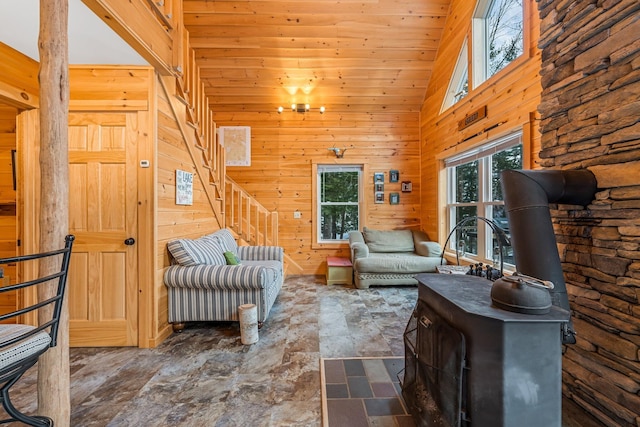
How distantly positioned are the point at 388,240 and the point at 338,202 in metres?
1.23

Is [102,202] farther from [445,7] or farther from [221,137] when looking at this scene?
[445,7]

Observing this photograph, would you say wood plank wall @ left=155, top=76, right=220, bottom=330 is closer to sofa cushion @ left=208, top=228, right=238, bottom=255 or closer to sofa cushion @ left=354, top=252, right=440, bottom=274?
A: sofa cushion @ left=208, top=228, right=238, bottom=255

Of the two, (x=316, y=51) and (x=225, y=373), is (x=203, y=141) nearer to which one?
(x=316, y=51)

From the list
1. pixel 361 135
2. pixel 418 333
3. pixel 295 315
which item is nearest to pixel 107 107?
pixel 295 315

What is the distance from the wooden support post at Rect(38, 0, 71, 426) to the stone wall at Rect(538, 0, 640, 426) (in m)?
2.82

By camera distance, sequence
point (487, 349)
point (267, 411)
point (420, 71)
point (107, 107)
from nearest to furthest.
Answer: point (487, 349) < point (267, 411) < point (107, 107) < point (420, 71)

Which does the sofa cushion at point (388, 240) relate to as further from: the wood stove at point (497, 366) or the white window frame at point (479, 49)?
the wood stove at point (497, 366)

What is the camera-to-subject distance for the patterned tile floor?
5.08 feet

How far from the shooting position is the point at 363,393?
1761 millimetres

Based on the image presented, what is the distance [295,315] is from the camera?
10.2ft

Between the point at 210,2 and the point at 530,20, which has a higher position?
the point at 210,2

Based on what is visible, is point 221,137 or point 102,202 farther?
point 221,137

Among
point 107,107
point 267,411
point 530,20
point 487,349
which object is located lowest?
point 267,411

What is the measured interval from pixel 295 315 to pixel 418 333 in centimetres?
187
